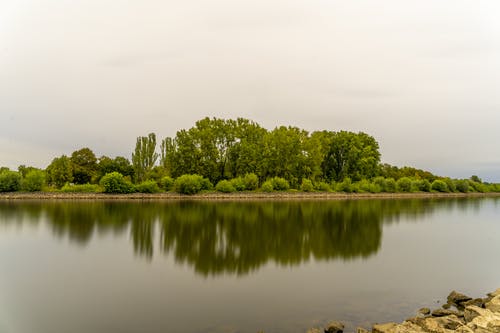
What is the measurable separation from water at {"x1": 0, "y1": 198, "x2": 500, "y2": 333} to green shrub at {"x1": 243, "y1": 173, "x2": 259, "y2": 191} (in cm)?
3746

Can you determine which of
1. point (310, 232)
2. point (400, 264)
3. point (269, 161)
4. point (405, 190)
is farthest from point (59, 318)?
point (405, 190)

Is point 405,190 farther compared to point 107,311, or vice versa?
point 405,190

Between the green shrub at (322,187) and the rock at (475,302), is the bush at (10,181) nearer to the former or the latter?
the green shrub at (322,187)

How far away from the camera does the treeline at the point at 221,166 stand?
58.3 metres

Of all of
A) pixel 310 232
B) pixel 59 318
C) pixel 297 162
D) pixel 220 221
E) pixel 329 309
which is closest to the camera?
pixel 59 318

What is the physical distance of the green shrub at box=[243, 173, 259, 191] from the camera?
6266cm

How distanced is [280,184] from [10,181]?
41947 millimetres

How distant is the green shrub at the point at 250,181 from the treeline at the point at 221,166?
0.17 feet

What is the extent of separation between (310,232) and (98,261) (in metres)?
12.9

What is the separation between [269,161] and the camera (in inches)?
2608

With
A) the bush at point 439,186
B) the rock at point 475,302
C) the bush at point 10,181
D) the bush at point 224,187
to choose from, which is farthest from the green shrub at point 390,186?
the rock at point 475,302

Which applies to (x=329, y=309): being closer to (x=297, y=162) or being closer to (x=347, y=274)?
(x=347, y=274)

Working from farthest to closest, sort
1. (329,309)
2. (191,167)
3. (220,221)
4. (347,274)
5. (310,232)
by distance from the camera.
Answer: (191,167) < (220,221) < (310,232) < (347,274) < (329,309)

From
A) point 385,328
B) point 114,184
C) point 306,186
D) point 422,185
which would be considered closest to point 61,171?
point 114,184
